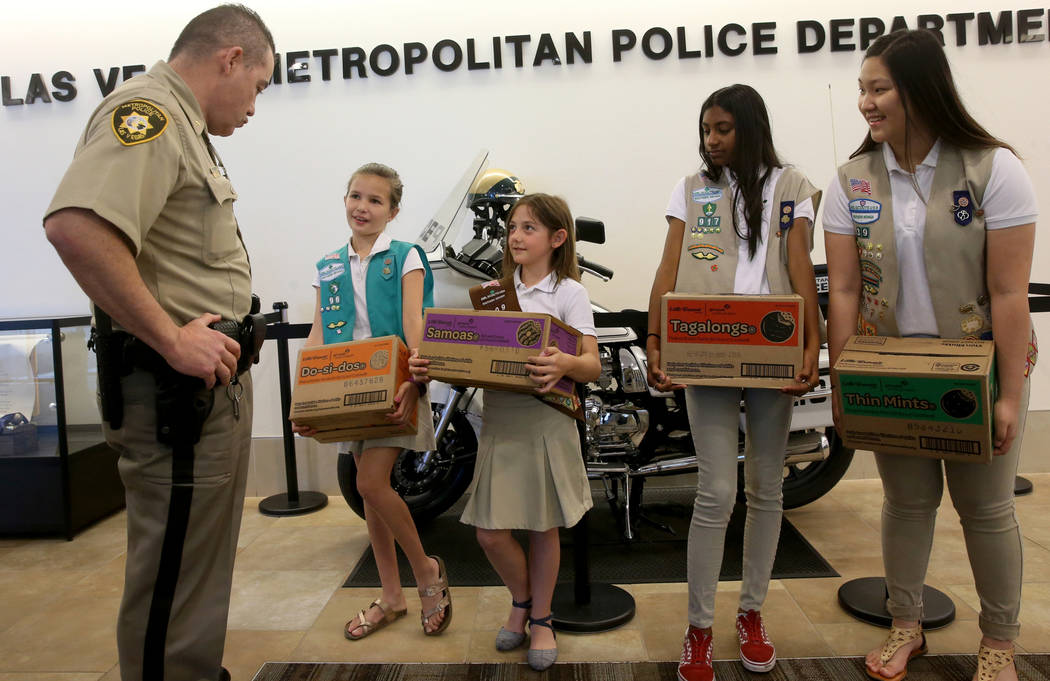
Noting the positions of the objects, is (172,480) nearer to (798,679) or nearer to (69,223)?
(69,223)

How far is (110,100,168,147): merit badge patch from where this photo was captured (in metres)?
1.25

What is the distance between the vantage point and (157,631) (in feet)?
4.37

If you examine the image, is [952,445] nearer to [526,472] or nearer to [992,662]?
[992,662]

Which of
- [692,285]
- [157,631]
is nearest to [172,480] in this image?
[157,631]

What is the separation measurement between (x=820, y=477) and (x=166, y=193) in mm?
2553

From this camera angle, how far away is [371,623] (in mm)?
2096

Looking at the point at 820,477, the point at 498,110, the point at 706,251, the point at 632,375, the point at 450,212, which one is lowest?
the point at 820,477

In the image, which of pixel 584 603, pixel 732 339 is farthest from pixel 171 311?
pixel 584 603

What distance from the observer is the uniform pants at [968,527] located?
63.3 inches

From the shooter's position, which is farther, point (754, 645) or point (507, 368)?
point (754, 645)

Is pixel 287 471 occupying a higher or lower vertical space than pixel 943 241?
lower

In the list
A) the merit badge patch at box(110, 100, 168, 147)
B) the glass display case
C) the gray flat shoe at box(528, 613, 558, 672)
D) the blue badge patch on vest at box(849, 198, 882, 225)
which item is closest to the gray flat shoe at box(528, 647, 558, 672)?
the gray flat shoe at box(528, 613, 558, 672)

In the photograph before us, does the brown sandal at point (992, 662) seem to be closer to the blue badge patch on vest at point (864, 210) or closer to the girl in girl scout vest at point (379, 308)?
the blue badge patch on vest at point (864, 210)

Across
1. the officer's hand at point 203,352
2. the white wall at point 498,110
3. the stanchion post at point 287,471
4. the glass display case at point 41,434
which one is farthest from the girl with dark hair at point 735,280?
the glass display case at point 41,434
